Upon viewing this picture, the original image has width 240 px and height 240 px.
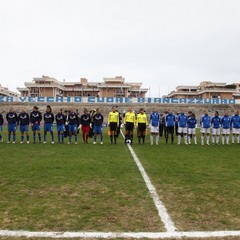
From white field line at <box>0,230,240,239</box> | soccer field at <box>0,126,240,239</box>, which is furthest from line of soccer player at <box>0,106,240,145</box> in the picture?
white field line at <box>0,230,240,239</box>

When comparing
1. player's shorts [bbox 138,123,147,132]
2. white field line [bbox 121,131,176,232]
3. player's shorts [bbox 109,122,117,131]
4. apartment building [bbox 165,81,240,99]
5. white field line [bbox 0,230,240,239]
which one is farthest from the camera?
apartment building [bbox 165,81,240,99]

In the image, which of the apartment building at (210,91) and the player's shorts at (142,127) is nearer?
the player's shorts at (142,127)

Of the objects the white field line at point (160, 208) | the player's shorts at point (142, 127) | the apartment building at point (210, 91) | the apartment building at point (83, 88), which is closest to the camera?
the white field line at point (160, 208)

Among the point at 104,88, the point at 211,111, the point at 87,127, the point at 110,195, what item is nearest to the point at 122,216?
the point at 110,195

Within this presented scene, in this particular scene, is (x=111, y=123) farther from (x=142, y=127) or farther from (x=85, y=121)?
(x=142, y=127)

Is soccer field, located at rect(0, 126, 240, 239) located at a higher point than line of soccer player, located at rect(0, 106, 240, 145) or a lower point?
lower

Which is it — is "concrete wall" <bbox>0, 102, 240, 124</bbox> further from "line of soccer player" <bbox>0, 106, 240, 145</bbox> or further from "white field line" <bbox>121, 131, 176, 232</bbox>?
"white field line" <bbox>121, 131, 176, 232</bbox>

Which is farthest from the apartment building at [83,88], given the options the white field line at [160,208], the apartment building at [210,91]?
the white field line at [160,208]

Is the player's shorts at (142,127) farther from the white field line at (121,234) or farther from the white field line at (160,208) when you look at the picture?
the white field line at (121,234)

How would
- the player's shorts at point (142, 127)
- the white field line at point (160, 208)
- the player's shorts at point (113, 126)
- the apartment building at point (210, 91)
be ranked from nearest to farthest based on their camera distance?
the white field line at point (160, 208) → the player's shorts at point (113, 126) → the player's shorts at point (142, 127) → the apartment building at point (210, 91)

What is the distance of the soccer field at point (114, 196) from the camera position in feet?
14.0

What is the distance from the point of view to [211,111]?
6844 centimetres

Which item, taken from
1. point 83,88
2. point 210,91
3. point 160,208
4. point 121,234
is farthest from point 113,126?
point 83,88

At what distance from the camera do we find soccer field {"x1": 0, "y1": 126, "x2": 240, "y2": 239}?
427 cm
